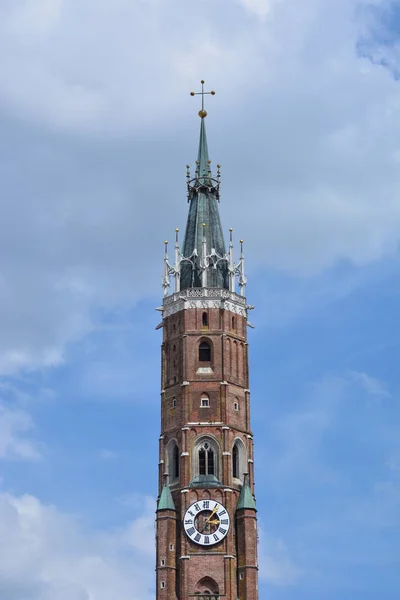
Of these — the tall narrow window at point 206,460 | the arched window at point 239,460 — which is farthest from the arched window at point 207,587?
the arched window at point 239,460

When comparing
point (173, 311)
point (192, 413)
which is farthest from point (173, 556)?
point (173, 311)

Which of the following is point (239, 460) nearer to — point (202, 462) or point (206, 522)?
point (202, 462)

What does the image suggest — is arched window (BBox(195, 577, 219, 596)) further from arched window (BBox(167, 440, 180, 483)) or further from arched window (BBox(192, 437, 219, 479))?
arched window (BBox(167, 440, 180, 483))

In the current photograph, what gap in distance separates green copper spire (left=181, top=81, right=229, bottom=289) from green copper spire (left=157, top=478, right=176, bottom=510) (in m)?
21.7

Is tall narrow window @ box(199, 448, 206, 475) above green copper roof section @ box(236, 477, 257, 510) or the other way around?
above

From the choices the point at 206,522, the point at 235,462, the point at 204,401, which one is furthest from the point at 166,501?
the point at 204,401

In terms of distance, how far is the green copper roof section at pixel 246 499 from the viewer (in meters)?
140

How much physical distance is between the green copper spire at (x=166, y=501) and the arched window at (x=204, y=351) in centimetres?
1378

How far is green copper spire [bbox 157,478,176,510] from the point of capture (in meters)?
140

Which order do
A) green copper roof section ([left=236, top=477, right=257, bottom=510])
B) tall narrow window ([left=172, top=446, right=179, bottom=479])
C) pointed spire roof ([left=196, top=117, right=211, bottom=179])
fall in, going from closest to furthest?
green copper roof section ([left=236, top=477, right=257, bottom=510]) < tall narrow window ([left=172, top=446, right=179, bottom=479]) < pointed spire roof ([left=196, top=117, right=211, bottom=179])

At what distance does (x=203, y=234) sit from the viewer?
153125 mm

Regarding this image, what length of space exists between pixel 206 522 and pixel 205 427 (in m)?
9.44

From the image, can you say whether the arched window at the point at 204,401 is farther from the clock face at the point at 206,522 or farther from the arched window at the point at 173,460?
the clock face at the point at 206,522

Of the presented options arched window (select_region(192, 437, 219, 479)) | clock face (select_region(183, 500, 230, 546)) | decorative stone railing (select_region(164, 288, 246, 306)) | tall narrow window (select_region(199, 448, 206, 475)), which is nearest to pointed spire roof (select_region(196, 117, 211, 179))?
decorative stone railing (select_region(164, 288, 246, 306))
